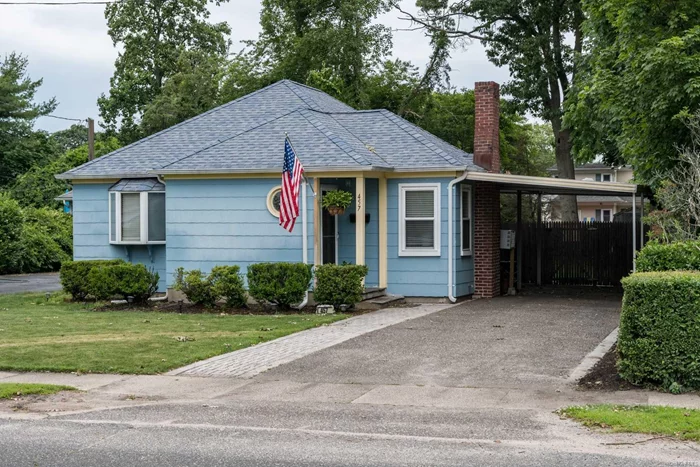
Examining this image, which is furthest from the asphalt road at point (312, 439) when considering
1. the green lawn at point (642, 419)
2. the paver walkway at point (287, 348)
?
the paver walkway at point (287, 348)

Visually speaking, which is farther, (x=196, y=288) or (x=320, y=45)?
(x=320, y=45)

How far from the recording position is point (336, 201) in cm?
1784

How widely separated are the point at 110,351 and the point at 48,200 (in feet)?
120

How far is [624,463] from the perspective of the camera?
672cm

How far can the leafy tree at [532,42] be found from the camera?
3138cm

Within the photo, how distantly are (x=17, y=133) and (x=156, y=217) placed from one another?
110 feet

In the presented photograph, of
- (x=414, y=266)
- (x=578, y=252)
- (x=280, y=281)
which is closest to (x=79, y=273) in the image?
(x=280, y=281)

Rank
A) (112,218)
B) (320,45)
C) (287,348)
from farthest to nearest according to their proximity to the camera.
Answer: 1. (320,45)
2. (112,218)
3. (287,348)

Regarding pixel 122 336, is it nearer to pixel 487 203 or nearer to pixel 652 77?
pixel 487 203

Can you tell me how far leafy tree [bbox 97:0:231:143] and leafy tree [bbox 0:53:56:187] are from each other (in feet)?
18.6

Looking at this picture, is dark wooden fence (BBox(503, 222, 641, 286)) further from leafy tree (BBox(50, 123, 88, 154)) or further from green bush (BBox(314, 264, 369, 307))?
leafy tree (BBox(50, 123, 88, 154))

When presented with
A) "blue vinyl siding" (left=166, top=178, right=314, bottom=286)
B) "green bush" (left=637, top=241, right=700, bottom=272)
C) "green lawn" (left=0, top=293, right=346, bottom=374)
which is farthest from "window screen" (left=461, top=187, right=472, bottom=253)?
"green bush" (left=637, top=241, right=700, bottom=272)

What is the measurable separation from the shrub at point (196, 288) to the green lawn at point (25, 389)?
7.80 metres

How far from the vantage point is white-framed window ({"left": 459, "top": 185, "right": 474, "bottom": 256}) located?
1978cm
